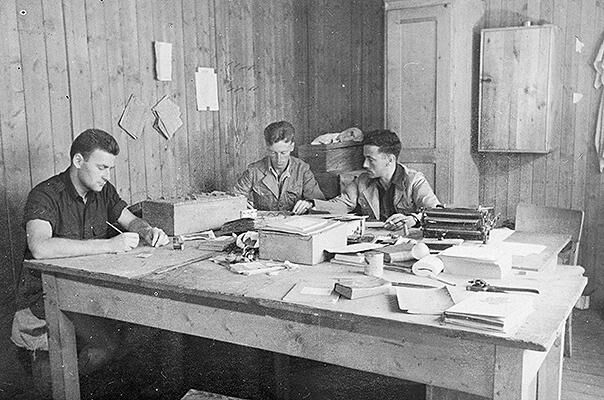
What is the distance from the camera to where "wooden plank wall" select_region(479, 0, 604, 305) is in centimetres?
Answer: 484

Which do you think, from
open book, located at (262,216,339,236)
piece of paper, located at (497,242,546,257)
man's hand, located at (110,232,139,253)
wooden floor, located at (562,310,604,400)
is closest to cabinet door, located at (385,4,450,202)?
wooden floor, located at (562,310,604,400)

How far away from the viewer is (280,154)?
457 centimetres

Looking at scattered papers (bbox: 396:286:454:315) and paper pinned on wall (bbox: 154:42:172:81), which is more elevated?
paper pinned on wall (bbox: 154:42:172:81)

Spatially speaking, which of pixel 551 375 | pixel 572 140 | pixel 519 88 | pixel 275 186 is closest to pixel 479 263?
pixel 551 375

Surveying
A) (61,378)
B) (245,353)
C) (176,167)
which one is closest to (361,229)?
(245,353)

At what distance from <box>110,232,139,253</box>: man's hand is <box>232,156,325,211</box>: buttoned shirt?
1.70 meters

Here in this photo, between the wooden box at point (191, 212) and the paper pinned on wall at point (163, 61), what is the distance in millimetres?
1338

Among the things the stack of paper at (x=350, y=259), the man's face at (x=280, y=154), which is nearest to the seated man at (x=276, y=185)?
the man's face at (x=280, y=154)

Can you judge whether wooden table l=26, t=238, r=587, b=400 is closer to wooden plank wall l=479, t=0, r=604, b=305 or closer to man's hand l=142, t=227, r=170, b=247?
man's hand l=142, t=227, r=170, b=247

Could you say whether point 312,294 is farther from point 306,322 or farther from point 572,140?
point 572,140

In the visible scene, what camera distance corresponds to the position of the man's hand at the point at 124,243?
297 centimetres

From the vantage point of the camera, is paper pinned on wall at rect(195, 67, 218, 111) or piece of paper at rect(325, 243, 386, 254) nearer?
piece of paper at rect(325, 243, 386, 254)

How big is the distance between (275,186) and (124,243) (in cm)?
186

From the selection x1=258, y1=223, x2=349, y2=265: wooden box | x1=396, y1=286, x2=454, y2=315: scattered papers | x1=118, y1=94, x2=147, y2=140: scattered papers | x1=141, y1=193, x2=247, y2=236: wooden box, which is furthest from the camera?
x1=118, y1=94, x2=147, y2=140: scattered papers
